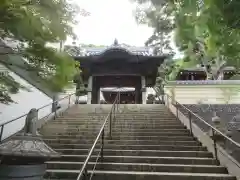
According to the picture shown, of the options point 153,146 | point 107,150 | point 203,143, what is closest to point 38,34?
point 107,150

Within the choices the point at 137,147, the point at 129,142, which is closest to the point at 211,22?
the point at 137,147

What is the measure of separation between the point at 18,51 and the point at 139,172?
3.32 metres

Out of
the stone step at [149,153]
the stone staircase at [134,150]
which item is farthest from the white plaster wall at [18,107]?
the stone step at [149,153]

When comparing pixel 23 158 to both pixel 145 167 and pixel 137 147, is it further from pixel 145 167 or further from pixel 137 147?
pixel 137 147

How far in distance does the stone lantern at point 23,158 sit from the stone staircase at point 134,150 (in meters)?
2.30

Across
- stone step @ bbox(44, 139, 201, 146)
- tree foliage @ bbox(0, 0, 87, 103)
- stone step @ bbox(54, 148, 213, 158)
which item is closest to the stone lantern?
tree foliage @ bbox(0, 0, 87, 103)

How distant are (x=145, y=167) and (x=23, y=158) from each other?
326 cm

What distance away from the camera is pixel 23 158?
9.27ft

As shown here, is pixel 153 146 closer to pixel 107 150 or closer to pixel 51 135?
pixel 107 150

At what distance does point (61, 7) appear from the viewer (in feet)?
9.93

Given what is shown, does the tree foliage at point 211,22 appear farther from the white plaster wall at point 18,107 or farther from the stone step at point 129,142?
the white plaster wall at point 18,107

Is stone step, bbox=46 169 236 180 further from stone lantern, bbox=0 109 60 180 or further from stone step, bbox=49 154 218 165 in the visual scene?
stone lantern, bbox=0 109 60 180

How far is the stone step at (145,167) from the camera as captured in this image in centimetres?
540

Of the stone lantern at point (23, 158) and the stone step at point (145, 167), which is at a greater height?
the stone lantern at point (23, 158)
